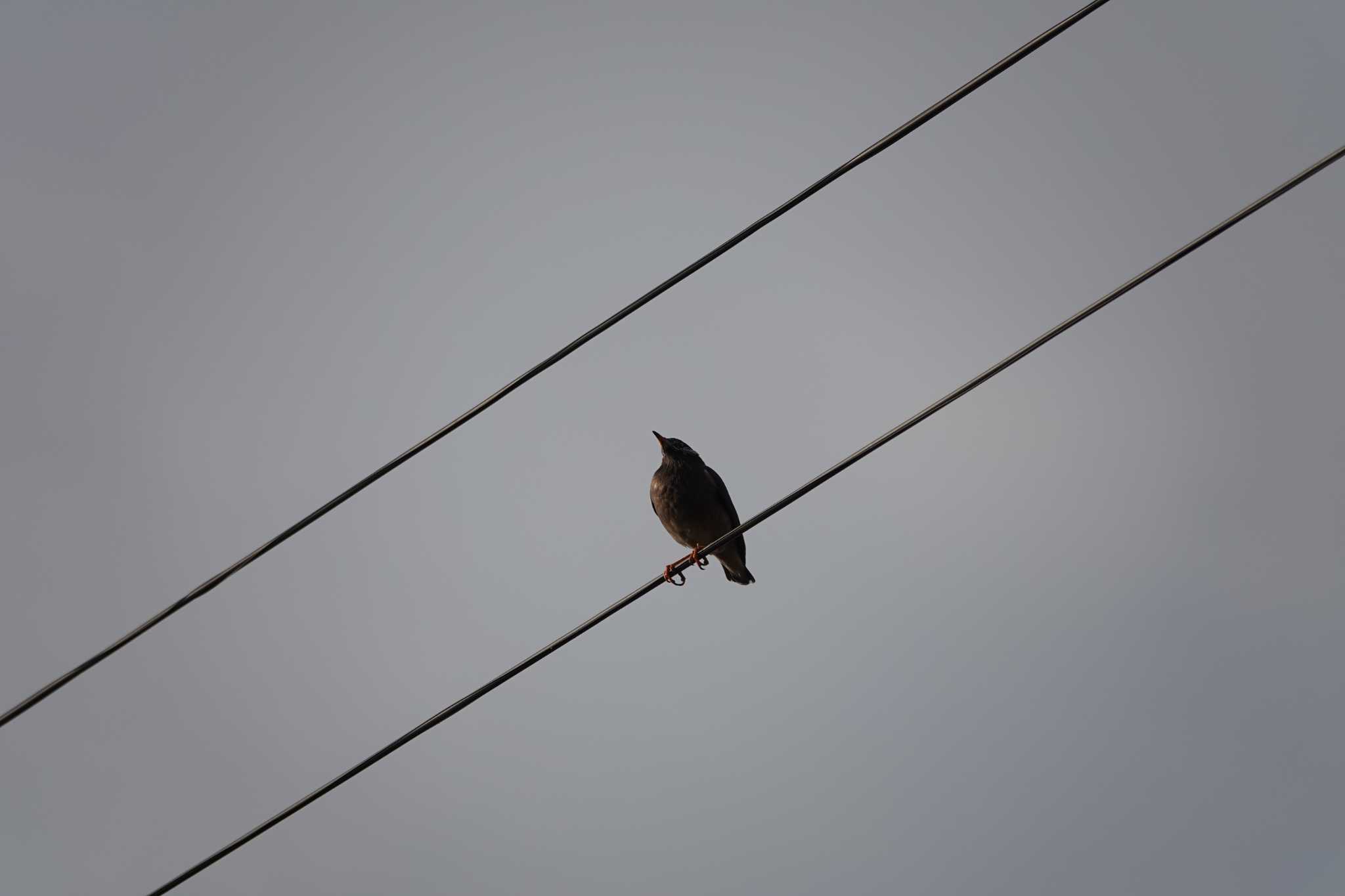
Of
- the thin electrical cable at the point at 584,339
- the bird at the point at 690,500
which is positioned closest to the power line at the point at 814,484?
the thin electrical cable at the point at 584,339

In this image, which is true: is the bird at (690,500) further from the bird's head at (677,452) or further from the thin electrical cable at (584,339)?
the thin electrical cable at (584,339)

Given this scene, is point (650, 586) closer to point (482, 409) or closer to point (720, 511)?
point (482, 409)

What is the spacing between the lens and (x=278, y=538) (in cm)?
570

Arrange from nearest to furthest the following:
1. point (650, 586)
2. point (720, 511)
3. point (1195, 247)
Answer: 1. point (1195, 247)
2. point (650, 586)
3. point (720, 511)

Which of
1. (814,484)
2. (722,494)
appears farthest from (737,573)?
→ (814,484)

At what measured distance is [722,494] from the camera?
38.9ft

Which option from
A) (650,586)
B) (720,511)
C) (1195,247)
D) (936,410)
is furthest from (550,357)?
(720,511)

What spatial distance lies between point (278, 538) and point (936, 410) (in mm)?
3067

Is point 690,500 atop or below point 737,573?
atop

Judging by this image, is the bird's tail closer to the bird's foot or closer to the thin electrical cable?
the bird's foot

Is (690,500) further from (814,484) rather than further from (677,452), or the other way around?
(814,484)

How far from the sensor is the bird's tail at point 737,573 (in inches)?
482

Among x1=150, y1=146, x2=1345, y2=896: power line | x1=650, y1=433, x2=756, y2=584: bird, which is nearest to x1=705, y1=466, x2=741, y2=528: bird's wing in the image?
x1=650, y1=433, x2=756, y2=584: bird

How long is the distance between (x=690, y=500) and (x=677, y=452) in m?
0.53
